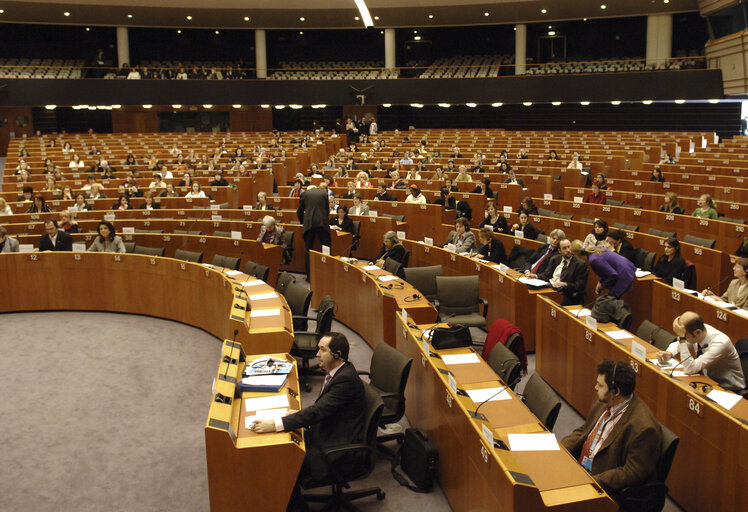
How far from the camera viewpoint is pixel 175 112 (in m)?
27.6

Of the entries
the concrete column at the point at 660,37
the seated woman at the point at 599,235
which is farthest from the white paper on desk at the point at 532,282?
the concrete column at the point at 660,37

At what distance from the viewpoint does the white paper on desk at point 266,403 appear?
4188mm

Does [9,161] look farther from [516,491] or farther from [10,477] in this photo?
[516,491]

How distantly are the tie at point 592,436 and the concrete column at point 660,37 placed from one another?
22126 mm

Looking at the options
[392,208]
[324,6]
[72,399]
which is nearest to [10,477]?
[72,399]

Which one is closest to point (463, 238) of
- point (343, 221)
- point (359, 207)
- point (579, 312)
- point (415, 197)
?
point (343, 221)

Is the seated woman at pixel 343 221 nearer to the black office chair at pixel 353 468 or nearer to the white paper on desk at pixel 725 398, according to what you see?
the black office chair at pixel 353 468

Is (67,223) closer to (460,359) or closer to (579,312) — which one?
(460,359)

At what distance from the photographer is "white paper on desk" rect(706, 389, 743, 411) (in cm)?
398

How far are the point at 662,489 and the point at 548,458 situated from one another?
0.68 meters

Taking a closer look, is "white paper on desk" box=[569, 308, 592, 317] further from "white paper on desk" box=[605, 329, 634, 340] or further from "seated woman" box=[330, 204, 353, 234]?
"seated woman" box=[330, 204, 353, 234]

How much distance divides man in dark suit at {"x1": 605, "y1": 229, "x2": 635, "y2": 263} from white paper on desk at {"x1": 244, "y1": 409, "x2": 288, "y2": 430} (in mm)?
4768

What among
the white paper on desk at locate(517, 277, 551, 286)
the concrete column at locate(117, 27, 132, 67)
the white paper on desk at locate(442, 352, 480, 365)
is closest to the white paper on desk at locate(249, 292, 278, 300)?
the white paper on desk at locate(442, 352, 480, 365)

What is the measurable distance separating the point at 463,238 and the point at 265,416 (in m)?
5.13
